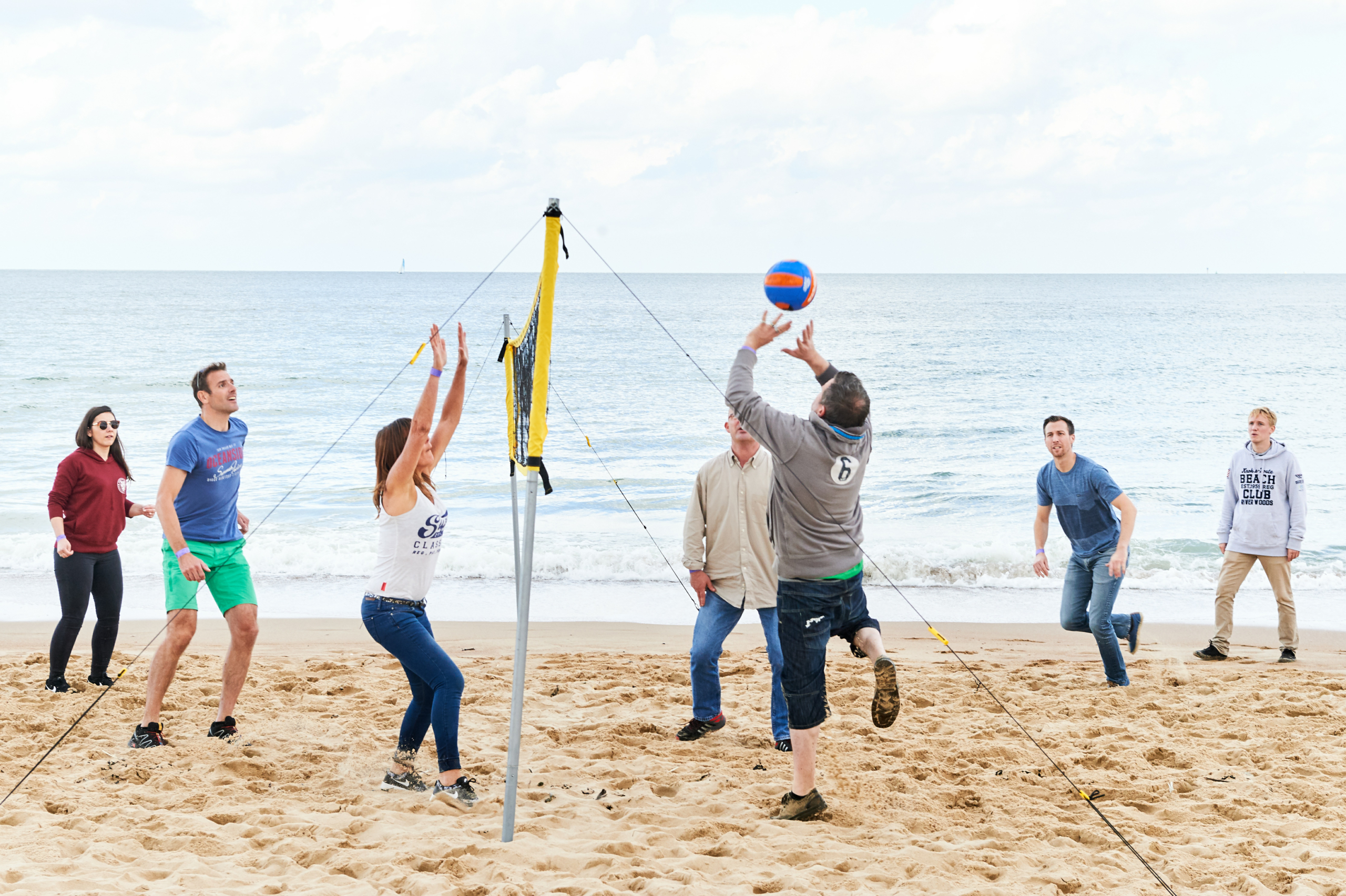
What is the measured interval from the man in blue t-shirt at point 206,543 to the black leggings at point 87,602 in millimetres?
1210

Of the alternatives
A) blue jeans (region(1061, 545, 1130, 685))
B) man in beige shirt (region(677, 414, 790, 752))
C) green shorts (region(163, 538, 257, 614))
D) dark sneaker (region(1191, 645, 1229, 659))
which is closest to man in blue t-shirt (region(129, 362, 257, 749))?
green shorts (region(163, 538, 257, 614))

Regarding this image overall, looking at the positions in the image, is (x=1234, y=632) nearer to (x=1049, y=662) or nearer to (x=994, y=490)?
(x=1049, y=662)

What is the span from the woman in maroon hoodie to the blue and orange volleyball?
381cm

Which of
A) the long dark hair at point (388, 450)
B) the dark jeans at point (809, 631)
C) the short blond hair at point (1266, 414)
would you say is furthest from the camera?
the short blond hair at point (1266, 414)

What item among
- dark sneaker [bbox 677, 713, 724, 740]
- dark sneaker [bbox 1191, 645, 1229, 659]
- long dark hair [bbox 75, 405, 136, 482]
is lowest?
dark sneaker [bbox 677, 713, 724, 740]

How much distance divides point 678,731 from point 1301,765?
3024 millimetres

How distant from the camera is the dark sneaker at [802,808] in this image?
401 cm

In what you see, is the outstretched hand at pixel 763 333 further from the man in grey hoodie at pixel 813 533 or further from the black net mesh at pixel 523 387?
the black net mesh at pixel 523 387

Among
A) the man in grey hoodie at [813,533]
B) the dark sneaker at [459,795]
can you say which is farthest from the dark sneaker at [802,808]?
the dark sneaker at [459,795]

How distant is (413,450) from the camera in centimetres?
381

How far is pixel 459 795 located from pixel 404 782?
1.13 feet

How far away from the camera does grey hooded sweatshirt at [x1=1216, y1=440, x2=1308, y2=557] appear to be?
21.8 feet

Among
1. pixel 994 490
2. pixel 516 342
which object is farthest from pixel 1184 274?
pixel 516 342

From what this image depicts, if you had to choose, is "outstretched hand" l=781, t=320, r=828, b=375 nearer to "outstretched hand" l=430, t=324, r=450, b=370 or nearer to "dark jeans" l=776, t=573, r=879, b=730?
"dark jeans" l=776, t=573, r=879, b=730
